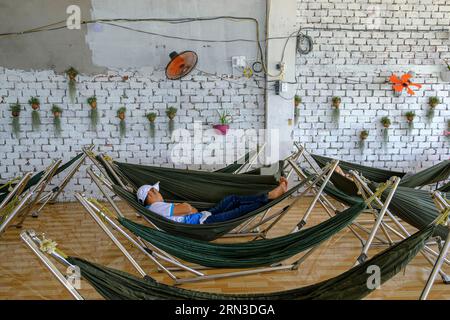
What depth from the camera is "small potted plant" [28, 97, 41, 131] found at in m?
4.54

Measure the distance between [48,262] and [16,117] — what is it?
11.6 feet

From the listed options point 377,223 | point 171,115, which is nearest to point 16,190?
point 171,115

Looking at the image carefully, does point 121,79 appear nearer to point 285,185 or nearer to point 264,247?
point 285,185

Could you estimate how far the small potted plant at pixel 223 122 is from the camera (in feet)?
15.4

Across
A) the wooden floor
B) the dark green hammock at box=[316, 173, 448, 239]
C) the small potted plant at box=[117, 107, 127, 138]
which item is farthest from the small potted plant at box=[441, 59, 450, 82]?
the small potted plant at box=[117, 107, 127, 138]

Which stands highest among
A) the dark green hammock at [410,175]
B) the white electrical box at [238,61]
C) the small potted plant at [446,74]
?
the white electrical box at [238,61]

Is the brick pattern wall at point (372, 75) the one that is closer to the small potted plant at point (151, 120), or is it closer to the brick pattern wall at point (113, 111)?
the brick pattern wall at point (113, 111)

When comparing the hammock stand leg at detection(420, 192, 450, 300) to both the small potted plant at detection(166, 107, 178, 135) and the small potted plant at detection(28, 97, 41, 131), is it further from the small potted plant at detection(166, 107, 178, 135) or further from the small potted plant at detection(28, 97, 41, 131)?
the small potted plant at detection(28, 97, 41, 131)

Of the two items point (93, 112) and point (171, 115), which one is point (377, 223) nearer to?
point (171, 115)

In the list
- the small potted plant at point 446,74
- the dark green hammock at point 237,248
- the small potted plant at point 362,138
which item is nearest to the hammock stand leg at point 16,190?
the dark green hammock at point 237,248

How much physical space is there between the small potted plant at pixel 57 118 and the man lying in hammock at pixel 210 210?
2047mm

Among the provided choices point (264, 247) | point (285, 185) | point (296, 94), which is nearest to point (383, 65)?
point (296, 94)

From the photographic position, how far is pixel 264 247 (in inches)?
86.1
